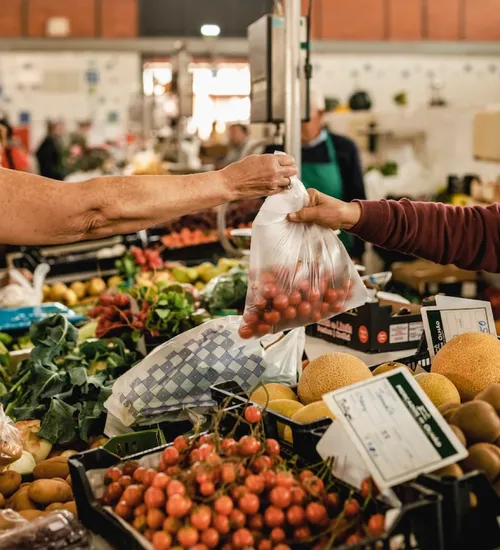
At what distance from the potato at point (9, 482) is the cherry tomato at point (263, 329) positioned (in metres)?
0.73

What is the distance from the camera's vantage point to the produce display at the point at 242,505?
1304 mm

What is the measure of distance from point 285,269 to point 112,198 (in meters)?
0.53

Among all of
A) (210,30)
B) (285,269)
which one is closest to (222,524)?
(285,269)

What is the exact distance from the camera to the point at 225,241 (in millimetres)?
3803

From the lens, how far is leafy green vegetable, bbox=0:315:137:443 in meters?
2.23

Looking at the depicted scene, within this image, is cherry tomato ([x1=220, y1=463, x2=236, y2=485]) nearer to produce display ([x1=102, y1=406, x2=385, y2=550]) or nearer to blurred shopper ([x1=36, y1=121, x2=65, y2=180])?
produce display ([x1=102, y1=406, x2=385, y2=550])

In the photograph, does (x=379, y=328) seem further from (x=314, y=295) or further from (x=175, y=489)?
(x=175, y=489)

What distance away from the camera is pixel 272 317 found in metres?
2.09

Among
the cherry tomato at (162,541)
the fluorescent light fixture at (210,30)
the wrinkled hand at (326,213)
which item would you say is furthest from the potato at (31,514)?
the fluorescent light fixture at (210,30)

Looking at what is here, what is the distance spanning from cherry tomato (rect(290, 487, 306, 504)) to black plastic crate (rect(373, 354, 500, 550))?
0.21m

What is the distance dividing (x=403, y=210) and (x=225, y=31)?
13.4 metres

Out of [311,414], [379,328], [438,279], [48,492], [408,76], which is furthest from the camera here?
[408,76]

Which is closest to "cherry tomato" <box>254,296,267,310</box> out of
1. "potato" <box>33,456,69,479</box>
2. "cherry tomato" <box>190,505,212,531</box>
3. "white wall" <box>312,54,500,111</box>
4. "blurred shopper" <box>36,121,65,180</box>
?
"potato" <box>33,456,69,479</box>

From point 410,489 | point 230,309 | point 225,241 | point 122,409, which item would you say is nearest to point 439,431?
point 410,489
